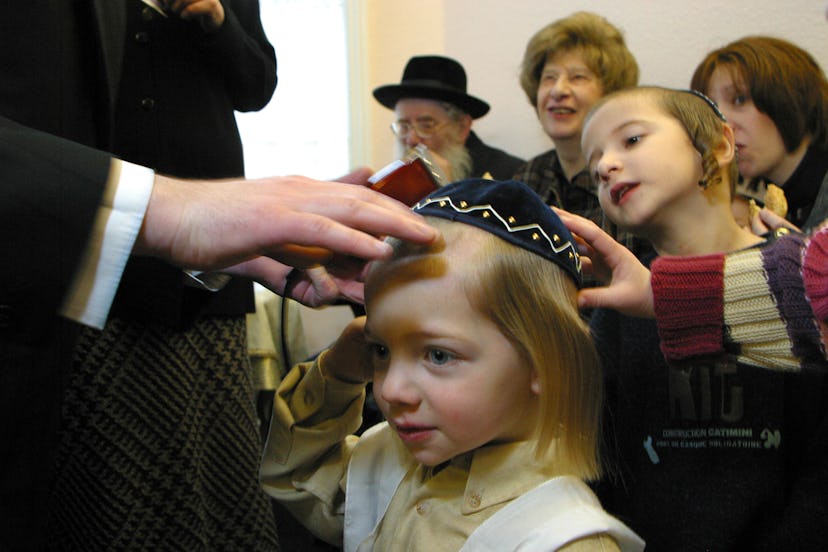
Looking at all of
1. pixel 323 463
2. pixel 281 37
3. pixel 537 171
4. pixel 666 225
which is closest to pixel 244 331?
pixel 323 463

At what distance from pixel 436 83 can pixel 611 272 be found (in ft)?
5.55

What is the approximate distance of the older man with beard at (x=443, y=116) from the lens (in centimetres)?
261

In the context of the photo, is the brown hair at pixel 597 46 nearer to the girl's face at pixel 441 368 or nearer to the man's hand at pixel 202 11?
the man's hand at pixel 202 11

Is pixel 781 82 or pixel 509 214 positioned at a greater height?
pixel 781 82

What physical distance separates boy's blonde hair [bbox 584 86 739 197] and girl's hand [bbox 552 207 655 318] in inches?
15.2

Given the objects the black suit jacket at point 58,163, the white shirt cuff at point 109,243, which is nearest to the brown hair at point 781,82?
the black suit jacket at point 58,163

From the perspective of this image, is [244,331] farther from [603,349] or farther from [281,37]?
[281,37]

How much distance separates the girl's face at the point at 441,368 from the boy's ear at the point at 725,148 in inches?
28.5

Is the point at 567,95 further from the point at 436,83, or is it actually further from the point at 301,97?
the point at 301,97

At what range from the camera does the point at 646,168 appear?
129cm

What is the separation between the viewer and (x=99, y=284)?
731 mm

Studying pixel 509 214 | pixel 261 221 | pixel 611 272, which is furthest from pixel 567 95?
pixel 261 221

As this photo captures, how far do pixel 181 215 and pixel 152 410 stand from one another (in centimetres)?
61

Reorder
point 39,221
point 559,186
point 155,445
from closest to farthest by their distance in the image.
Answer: point 39,221
point 155,445
point 559,186
